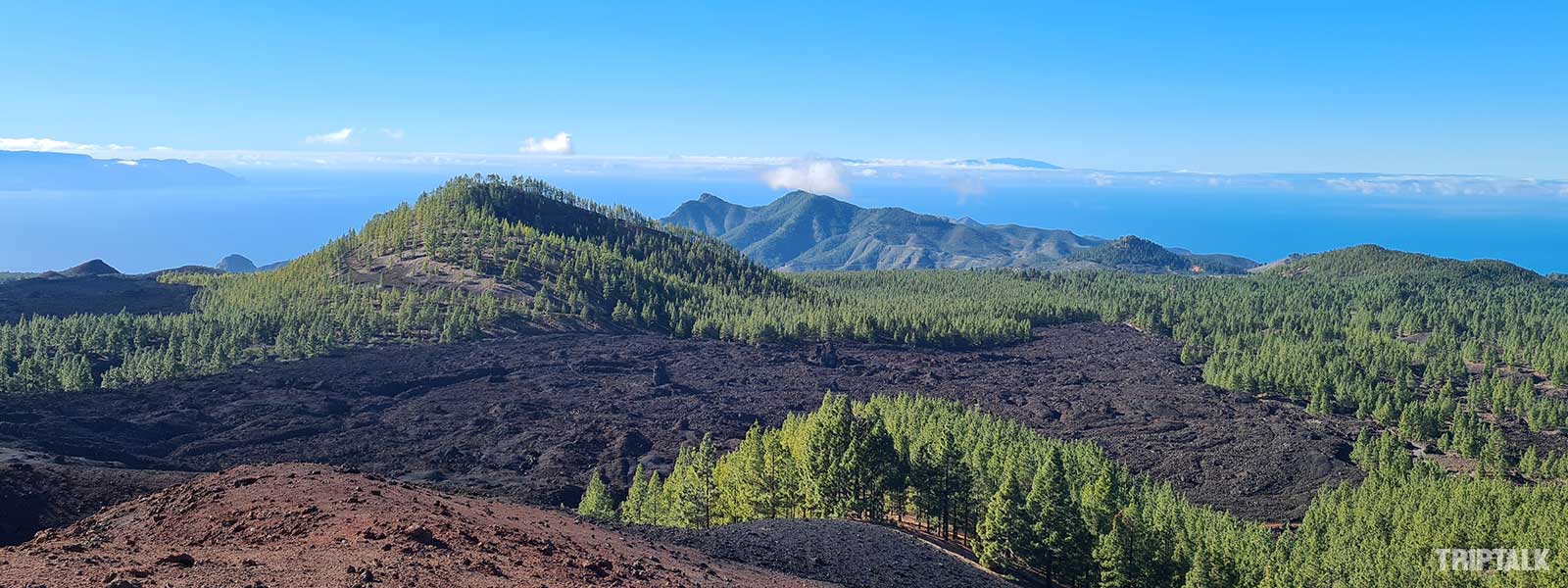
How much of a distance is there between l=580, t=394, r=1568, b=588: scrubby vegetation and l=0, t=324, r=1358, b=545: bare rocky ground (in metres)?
11.8

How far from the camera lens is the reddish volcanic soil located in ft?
63.5

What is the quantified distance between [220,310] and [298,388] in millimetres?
37107

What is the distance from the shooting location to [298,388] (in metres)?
83.2

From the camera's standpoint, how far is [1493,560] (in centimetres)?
4016

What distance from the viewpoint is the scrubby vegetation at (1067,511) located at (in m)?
37.2

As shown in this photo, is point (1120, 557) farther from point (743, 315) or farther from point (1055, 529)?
point (743, 315)

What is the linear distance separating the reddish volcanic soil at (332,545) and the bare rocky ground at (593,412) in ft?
40.9

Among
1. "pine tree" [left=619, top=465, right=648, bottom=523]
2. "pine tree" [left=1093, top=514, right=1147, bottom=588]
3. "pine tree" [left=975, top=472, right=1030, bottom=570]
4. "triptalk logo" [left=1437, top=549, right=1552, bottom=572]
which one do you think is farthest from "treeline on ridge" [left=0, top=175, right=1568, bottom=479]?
"pine tree" [left=619, top=465, right=648, bottom=523]

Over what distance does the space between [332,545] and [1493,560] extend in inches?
1875

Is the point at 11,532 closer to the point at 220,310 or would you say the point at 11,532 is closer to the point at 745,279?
the point at 220,310

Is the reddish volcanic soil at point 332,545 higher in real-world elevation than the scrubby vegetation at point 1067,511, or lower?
higher

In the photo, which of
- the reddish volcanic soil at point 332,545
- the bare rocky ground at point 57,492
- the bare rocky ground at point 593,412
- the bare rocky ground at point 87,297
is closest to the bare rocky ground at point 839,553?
the reddish volcanic soil at point 332,545

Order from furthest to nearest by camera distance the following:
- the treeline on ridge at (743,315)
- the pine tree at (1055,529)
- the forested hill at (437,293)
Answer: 1. the forested hill at (437,293)
2. the treeline on ridge at (743,315)
3. the pine tree at (1055,529)

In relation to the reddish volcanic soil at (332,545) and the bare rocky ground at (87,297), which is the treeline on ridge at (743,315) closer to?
the bare rocky ground at (87,297)
